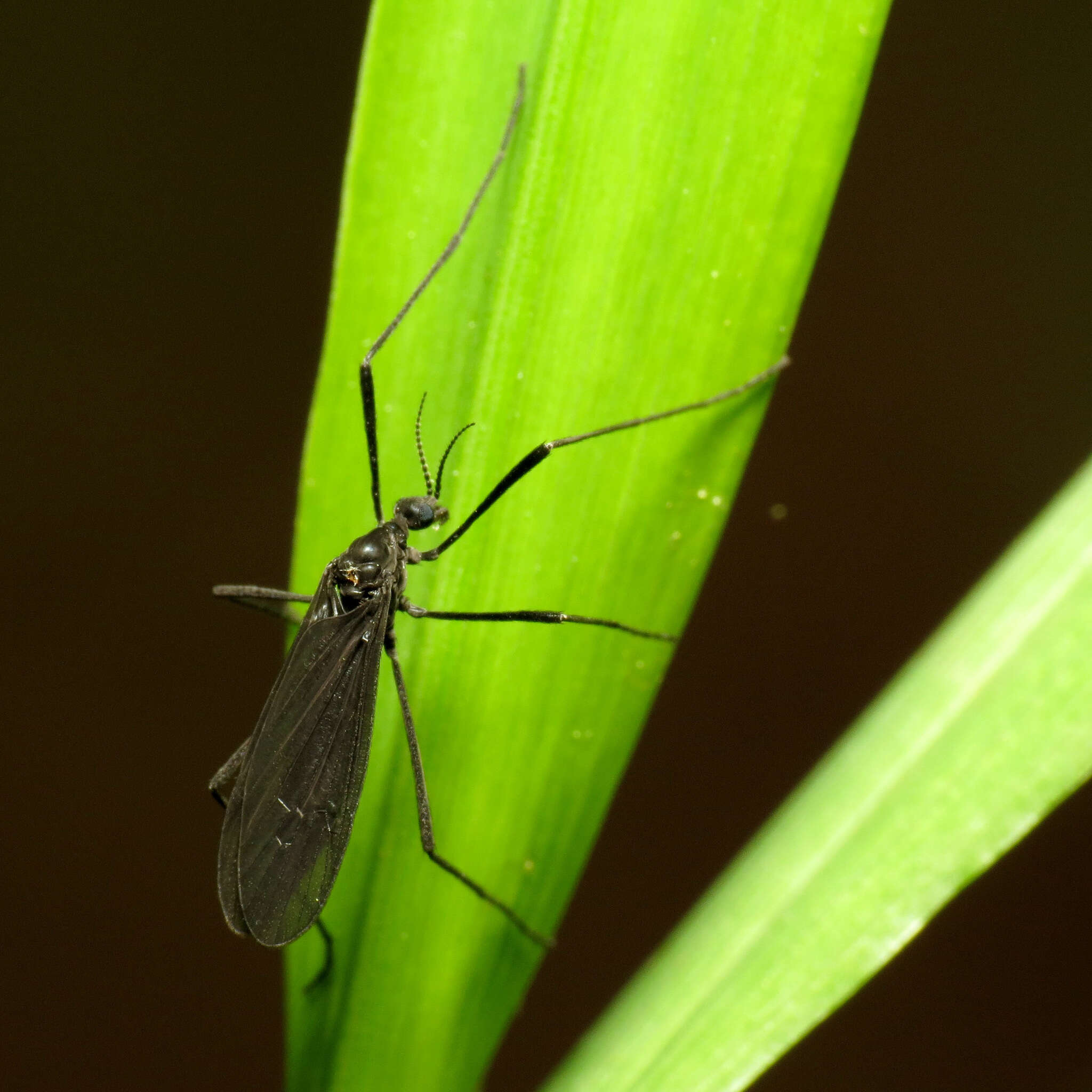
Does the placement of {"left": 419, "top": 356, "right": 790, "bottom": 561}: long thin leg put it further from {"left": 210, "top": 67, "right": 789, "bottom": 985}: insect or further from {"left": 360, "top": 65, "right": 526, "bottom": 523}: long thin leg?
{"left": 360, "top": 65, "right": 526, "bottom": 523}: long thin leg

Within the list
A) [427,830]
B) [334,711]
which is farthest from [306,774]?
[427,830]

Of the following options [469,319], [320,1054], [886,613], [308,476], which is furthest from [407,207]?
[886,613]

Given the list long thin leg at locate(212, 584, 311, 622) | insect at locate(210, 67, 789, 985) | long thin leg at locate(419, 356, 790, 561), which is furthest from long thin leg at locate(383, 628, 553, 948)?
long thin leg at locate(212, 584, 311, 622)

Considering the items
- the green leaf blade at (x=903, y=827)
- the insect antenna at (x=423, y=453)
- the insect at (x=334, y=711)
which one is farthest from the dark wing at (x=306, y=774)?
the green leaf blade at (x=903, y=827)

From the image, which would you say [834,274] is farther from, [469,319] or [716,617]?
[469,319]

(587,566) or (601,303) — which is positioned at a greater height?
(601,303)

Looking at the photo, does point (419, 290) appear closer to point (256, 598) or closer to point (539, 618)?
point (539, 618)
